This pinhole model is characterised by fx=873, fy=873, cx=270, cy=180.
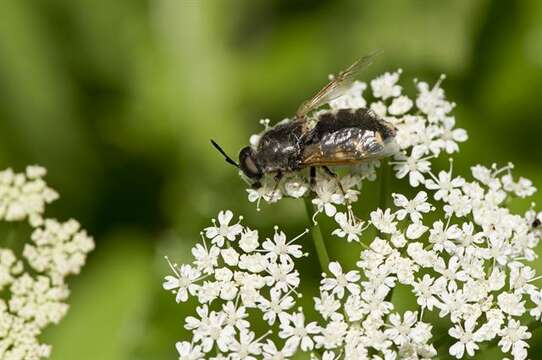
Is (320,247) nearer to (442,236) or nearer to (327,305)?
(327,305)

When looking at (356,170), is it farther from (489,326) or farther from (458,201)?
(489,326)

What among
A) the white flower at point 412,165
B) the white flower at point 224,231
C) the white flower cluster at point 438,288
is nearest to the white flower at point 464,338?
the white flower cluster at point 438,288

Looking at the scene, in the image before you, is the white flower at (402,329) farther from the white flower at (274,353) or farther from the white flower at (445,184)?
the white flower at (445,184)

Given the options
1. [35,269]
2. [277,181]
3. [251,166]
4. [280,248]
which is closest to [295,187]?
[277,181]

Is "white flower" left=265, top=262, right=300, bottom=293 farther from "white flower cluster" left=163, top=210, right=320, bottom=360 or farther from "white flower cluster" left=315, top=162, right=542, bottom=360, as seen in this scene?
"white flower cluster" left=315, top=162, right=542, bottom=360

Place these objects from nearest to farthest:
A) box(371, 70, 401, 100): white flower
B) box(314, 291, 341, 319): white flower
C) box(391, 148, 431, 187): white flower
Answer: box(314, 291, 341, 319): white flower, box(391, 148, 431, 187): white flower, box(371, 70, 401, 100): white flower

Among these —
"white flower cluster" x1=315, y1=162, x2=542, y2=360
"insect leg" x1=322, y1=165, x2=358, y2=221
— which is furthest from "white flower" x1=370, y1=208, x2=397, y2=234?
"insect leg" x1=322, y1=165, x2=358, y2=221
